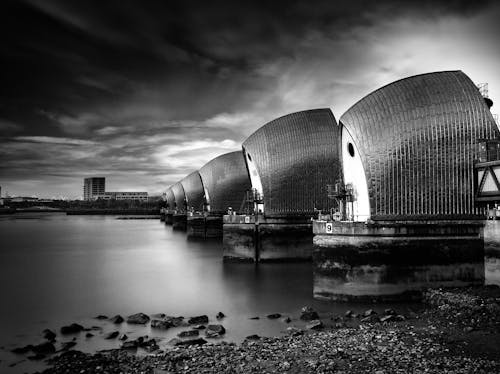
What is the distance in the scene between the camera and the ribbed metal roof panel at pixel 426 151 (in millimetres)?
23266

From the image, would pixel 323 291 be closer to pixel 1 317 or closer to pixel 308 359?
pixel 308 359

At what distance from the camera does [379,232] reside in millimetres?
21422

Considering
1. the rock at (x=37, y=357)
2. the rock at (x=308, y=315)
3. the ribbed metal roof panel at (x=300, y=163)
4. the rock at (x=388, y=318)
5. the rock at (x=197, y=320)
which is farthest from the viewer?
the ribbed metal roof panel at (x=300, y=163)

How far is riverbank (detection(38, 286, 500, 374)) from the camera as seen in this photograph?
41.2ft

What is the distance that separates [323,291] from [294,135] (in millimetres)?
19951

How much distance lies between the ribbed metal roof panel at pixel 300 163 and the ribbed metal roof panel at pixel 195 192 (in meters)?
42.0

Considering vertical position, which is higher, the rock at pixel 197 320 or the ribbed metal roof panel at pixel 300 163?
the ribbed metal roof panel at pixel 300 163

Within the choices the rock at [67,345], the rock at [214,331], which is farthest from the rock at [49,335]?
the rock at [214,331]

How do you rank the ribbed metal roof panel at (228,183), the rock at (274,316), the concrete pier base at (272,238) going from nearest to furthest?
the rock at (274,316)
the concrete pier base at (272,238)
the ribbed metal roof panel at (228,183)

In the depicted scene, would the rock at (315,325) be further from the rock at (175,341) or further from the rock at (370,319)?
the rock at (175,341)

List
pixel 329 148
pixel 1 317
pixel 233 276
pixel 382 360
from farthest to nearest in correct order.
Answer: pixel 329 148
pixel 233 276
pixel 1 317
pixel 382 360

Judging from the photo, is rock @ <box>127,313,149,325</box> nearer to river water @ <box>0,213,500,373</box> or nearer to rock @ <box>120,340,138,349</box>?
river water @ <box>0,213,500,373</box>

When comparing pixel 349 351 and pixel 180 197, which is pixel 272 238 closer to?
pixel 349 351

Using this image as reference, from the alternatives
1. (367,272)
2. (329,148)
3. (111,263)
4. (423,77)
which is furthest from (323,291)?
(111,263)
